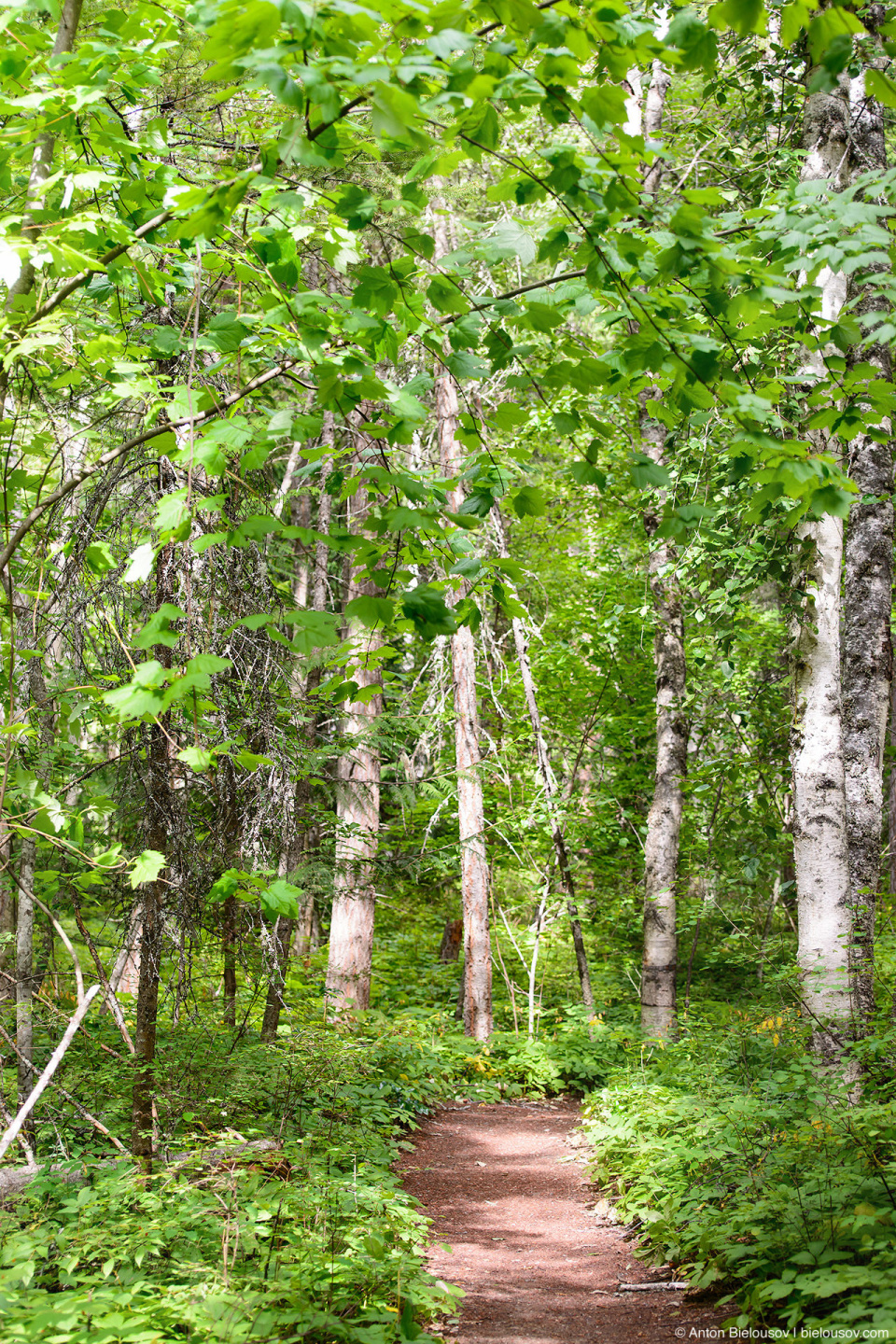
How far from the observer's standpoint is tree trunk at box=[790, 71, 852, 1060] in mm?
5234

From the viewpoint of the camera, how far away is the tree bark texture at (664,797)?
894cm

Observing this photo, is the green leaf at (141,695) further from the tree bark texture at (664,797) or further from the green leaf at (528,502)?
the tree bark texture at (664,797)

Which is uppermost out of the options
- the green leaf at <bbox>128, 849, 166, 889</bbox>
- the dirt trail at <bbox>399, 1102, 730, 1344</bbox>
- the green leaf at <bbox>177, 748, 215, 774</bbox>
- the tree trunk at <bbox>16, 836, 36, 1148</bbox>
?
the green leaf at <bbox>177, 748, 215, 774</bbox>

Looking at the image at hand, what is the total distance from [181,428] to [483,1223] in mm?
5060

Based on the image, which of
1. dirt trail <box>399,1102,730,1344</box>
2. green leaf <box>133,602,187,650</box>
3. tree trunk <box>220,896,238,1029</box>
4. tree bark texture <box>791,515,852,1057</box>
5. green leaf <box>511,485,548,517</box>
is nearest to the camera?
green leaf <box>133,602,187,650</box>

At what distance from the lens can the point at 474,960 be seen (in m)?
11.0

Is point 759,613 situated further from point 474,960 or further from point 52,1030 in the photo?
point 52,1030

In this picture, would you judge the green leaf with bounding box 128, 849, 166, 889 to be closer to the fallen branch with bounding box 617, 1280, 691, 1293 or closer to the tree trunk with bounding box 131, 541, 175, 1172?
the tree trunk with bounding box 131, 541, 175, 1172

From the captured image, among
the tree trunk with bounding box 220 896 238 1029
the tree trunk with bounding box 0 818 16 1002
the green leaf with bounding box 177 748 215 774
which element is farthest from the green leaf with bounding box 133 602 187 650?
the tree trunk with bounding box 220 896 238 1029

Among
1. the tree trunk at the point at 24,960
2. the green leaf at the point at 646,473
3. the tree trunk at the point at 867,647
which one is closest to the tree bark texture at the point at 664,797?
the tree trunk at the point at 867,647

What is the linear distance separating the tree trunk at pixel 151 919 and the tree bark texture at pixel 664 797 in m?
5.44

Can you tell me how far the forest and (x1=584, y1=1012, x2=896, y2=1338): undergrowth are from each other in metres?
0.03

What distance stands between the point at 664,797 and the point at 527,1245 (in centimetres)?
484

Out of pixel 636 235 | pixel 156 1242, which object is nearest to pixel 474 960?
pixel 156 1242
